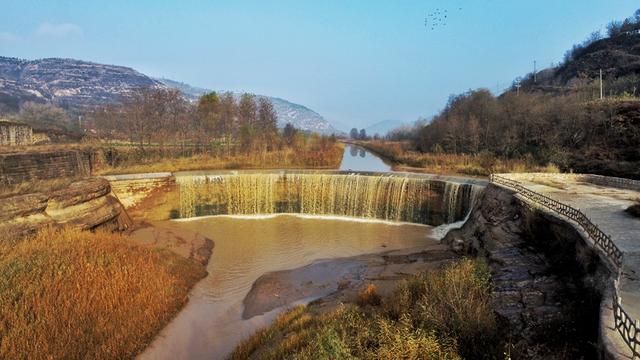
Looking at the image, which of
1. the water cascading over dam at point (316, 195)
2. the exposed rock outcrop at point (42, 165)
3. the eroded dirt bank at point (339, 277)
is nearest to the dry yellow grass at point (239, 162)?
the exposed rock outcrop at point (42, 165)

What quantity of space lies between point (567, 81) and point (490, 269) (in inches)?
2811

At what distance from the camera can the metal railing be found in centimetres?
486

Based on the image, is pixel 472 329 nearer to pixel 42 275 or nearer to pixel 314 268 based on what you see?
pixel 314 268

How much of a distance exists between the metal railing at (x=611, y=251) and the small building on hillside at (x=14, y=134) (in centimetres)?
4336

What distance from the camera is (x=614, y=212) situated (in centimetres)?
1300

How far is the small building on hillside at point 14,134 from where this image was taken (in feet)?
116

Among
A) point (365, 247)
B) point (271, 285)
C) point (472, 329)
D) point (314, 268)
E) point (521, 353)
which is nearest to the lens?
point (521, 353)

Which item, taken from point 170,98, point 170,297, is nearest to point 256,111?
point 170,98

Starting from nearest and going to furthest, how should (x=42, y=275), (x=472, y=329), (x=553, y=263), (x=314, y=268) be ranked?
1. (x=472, y=329)
2. (x=553, y=263)
3. (x=42, y=275)
4. (x=314, y=268)

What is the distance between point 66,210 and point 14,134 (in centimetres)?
2689

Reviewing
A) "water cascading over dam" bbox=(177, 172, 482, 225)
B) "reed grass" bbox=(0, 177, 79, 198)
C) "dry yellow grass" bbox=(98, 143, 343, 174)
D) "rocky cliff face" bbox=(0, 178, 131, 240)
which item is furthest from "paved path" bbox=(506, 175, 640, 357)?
"dry yellow grass" bbox=(98, 143, 343, 174)

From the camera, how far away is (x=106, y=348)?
9031 mm

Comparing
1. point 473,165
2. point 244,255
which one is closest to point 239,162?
point 244,255

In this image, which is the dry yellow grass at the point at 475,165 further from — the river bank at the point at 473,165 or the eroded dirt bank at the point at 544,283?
the eroded dirt bank at the point at 544,283
